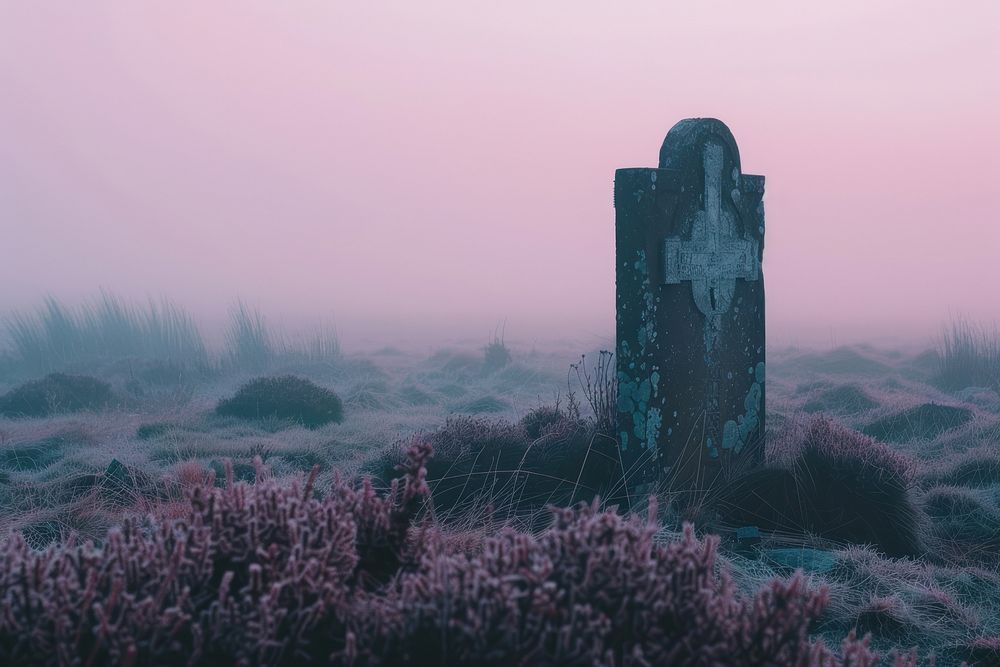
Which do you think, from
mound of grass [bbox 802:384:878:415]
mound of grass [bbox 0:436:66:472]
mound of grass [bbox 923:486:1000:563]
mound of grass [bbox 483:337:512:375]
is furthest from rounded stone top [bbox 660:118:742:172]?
mound of grass [bbox 483:337:512:375]

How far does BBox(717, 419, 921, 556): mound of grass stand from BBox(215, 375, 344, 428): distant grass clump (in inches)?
269

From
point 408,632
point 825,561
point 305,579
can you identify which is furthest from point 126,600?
point 825,561

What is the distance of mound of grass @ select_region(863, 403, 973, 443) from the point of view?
32.7ft

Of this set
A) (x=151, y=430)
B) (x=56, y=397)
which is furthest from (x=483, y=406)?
(x=56, y=397)

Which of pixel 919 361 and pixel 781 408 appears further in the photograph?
pixel 919 361

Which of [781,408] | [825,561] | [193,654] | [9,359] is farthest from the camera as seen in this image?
[9,359]

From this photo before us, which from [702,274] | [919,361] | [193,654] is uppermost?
[702,274]

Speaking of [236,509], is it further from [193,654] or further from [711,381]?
[711,381]

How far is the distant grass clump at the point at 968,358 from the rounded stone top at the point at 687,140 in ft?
36.2

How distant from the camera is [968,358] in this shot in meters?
15.5

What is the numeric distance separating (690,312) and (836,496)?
1781 millimetres

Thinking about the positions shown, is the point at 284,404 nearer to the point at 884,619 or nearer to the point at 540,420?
the point at 540,420

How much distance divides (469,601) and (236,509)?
85cm

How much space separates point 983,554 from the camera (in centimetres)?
592
